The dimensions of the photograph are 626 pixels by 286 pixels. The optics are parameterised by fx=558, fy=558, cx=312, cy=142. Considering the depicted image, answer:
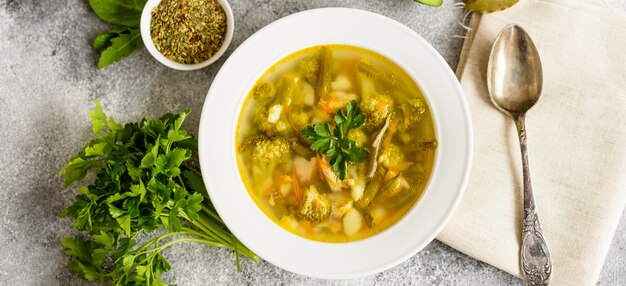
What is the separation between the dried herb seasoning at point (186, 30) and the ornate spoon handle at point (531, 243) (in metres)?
1.22

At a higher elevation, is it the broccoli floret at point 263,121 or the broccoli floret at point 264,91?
the broccoli floret at point 264,91

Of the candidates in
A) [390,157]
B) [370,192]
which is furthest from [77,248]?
[390,157]

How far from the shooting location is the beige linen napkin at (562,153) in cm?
213

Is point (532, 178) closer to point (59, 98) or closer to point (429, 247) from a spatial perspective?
point (429, 247)

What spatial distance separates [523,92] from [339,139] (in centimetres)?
77

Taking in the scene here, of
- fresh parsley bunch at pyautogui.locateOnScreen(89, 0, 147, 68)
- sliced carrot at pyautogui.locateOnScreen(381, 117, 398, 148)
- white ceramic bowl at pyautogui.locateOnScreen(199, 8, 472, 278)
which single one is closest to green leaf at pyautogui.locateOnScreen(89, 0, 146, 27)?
fresh parsley bunch at pyautogui.locateOnScreen(89, 0, 147, 68)

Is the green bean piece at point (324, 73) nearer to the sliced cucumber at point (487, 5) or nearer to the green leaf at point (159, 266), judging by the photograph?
the sliced cucumber at point (487, 5)

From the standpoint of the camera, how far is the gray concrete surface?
7.44 ft

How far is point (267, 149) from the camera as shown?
1.99 meters

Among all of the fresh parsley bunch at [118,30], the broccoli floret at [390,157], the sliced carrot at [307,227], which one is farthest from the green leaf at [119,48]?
the broccoli floret at [390,157]

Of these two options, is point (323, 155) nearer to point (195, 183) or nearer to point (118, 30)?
point (195, 183)

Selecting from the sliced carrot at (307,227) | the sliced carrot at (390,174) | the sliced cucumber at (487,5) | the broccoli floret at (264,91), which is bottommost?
the sliced carrot at (307,227)

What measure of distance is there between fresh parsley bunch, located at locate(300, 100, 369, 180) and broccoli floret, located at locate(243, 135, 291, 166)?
13cm

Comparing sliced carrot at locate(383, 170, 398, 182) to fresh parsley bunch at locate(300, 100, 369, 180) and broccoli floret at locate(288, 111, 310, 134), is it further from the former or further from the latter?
broccoli floret at locate(288, 111, 310, 134)
